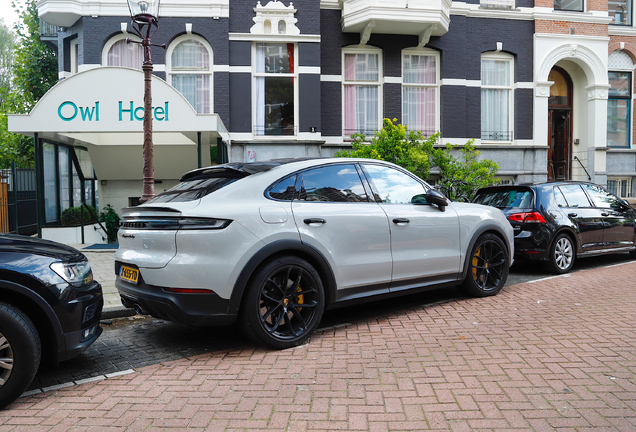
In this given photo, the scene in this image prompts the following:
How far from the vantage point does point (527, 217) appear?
302 inches

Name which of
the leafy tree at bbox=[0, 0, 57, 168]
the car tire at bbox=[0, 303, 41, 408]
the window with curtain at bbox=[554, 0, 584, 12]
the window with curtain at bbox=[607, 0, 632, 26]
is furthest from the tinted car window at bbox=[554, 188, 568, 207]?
the leafy tree at bbox=[0, 0, 57, 168]

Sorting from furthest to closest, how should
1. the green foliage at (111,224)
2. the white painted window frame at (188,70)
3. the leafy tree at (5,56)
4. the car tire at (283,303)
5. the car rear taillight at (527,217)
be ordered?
1. the leafy tree at (5,56)
2. the white painted window frame at (188,70)
3. the green foliage at (111,224)
4. the car rear taillight at (527,217)
5. the car tire at (283,303)

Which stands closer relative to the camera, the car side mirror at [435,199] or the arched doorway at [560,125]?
the car side mirror at [435,199]

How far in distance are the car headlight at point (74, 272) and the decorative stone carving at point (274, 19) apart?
11344 millimetres

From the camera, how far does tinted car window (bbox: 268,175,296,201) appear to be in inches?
169

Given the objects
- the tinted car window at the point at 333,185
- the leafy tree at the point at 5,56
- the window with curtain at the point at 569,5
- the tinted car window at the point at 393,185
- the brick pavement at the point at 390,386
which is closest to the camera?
the brick pavement at the point at 390,386

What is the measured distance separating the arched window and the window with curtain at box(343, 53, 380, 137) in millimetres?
6207

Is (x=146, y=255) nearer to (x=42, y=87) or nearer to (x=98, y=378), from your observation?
(x=98, y=378)

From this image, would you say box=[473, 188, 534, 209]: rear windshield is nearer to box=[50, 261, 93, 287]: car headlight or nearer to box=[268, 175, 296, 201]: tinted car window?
box=[268, 175, 296, 201]: tinted car window

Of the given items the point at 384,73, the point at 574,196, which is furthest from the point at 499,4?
the point at 574,196

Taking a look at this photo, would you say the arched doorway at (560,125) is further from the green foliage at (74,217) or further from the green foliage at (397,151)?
the green foliage at (74,217)

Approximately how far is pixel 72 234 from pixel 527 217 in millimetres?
9801

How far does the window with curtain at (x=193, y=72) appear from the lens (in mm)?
13773

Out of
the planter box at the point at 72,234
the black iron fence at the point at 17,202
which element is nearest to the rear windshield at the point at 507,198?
the planter box at the point at 72,234
